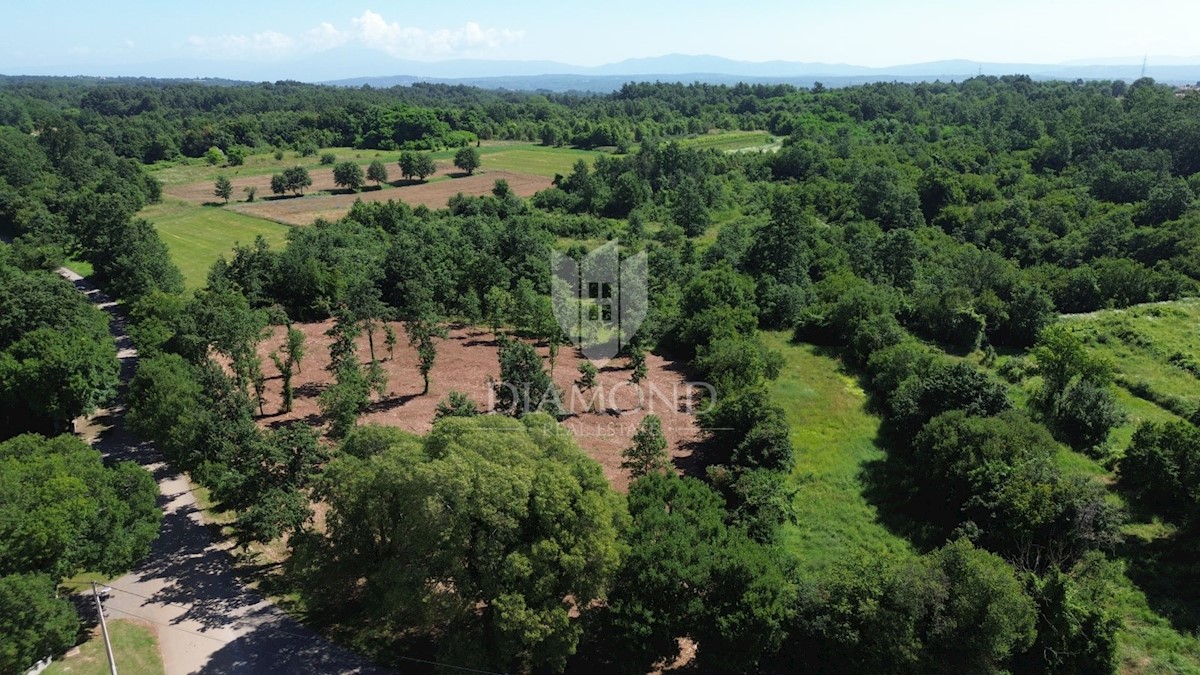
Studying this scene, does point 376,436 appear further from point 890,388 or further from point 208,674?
point 890,388

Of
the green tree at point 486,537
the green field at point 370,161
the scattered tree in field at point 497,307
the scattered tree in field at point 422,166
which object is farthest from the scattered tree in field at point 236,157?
the green tree at point 486,537

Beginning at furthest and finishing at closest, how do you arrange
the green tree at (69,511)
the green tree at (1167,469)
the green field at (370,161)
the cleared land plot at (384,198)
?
the green field at (370,161) < the cleared land plot at (384,198) < the green tree at (1167,469) < the green tree at (69,511)

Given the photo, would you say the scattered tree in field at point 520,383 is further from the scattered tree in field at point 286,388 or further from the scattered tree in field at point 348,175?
the scattered tree in field at point 348,175

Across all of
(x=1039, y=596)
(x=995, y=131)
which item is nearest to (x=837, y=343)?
(x=1039, y=596)

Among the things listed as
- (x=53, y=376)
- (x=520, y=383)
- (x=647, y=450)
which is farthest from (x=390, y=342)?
(x=647, y=450)

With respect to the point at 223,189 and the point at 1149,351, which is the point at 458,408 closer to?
the point at 1149,351
